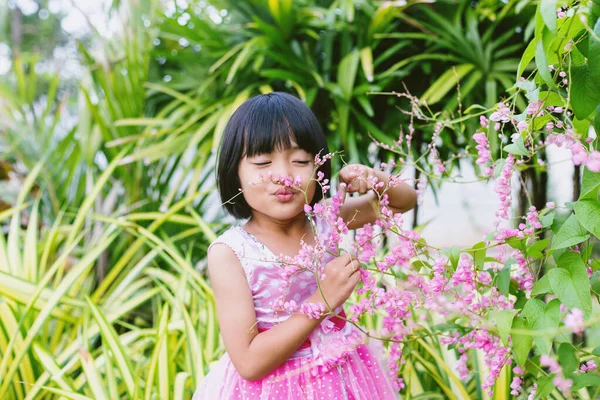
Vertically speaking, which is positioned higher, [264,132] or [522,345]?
[264,132]

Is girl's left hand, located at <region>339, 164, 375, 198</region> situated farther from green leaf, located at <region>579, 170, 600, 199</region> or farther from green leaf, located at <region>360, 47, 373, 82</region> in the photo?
green leaf, located at <region>360, 47, 373, 82</region>

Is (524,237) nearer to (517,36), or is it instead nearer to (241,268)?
(241,268)

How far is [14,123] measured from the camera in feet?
7.86

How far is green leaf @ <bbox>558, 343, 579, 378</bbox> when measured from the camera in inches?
26.9

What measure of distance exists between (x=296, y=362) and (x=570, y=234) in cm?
45

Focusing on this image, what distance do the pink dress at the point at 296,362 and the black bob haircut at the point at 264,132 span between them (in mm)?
111

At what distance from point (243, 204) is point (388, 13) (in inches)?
43.2

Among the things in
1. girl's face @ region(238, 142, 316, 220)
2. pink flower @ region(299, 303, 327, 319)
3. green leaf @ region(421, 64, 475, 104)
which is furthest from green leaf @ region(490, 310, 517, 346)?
green leaf @ region(421, 64, 475, 104)

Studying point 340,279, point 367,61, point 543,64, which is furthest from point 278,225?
point 367,61

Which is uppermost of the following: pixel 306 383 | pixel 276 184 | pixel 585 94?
pixel 585 94

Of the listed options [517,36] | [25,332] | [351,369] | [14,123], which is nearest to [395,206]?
[351,369]

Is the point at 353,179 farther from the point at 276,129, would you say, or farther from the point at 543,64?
the point at 543,64

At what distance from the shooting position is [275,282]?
0.92 meters

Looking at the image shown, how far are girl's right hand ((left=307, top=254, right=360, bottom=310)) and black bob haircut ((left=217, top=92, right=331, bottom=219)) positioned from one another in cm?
18
